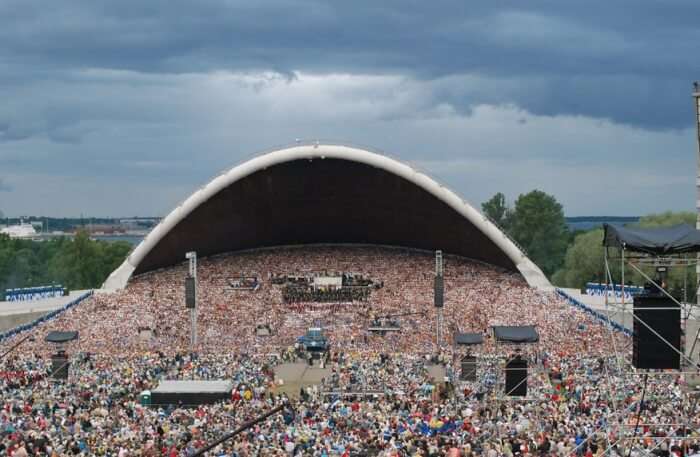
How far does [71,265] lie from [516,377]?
214ft

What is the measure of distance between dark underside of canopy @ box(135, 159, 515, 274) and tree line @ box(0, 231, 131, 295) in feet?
106

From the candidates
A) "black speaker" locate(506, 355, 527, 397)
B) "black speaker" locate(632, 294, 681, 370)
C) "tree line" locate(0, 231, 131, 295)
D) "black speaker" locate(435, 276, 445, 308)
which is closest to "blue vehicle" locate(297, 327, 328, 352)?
"black speaker" locate(435, 276, 445, 308)

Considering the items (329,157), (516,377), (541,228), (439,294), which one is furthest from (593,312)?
(541,228)

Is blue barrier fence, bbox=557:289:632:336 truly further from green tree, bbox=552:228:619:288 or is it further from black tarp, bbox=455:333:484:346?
green tree, bbox=552:228:619:288

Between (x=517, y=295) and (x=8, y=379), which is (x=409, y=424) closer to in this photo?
(x=8, y=379)

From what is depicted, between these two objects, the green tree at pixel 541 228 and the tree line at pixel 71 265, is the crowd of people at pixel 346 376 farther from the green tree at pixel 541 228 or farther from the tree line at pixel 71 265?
the green tree at pixel 541 228

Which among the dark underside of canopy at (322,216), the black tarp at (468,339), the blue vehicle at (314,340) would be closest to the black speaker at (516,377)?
the black tarp at (468,339)

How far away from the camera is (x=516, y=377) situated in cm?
2572

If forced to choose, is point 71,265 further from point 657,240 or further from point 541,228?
point 657,240

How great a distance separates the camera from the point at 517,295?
45656 millimetres

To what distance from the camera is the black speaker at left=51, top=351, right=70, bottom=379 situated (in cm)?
3136

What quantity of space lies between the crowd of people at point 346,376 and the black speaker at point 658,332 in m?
0.32

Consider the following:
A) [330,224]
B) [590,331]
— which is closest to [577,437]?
[590,331]

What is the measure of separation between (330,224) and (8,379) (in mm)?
25904
